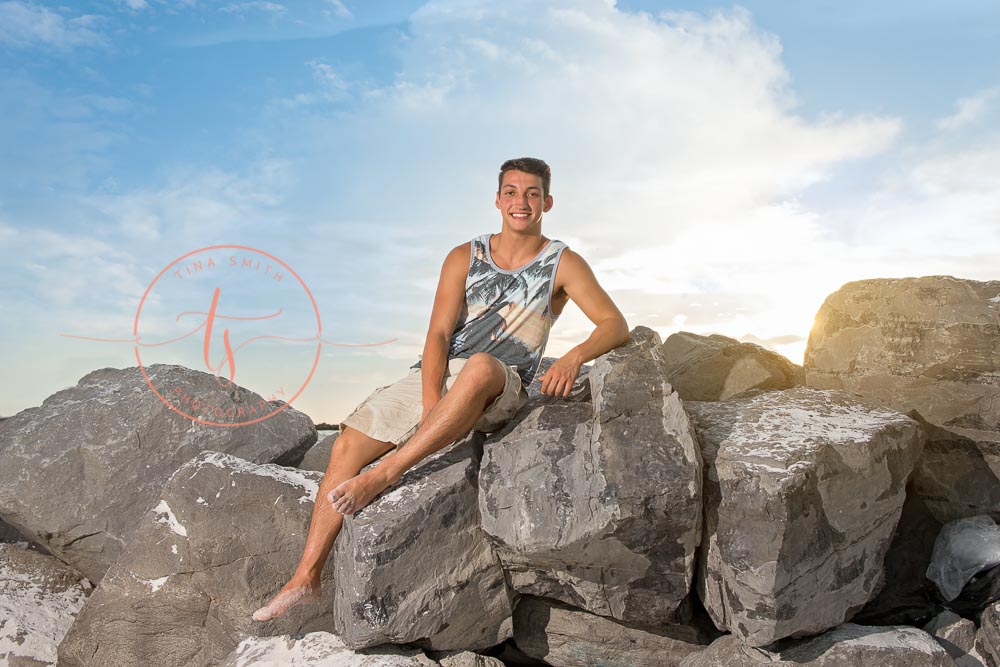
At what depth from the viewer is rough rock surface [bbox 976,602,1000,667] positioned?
366 centimetres

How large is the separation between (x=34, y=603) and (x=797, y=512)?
4.72 meters

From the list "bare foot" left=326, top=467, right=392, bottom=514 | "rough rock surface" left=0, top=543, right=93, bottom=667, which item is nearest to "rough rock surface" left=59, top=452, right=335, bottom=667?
"rough rock surface" left=0, top=543, right=93, bottom=667

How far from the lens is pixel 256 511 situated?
416 centimetres

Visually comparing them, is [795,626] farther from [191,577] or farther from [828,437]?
[191,577]

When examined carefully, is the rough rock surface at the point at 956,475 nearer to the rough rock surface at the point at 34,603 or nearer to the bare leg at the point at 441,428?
the bare leg at the point at 441,428

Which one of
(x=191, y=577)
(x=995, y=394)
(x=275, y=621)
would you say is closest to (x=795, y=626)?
(x=995, y=394)

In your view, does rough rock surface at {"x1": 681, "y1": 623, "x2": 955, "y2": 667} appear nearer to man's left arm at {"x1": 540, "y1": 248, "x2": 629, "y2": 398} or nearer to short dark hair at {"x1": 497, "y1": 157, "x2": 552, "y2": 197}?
man's left arm at {"x1": 540, "y1": 248, "x2": 629, "y2": 398}

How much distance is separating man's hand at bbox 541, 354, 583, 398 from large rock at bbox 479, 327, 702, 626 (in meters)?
0.08


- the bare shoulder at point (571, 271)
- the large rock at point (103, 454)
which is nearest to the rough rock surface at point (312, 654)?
the large rock at point (103, 454)

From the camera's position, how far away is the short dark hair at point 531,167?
410 cm

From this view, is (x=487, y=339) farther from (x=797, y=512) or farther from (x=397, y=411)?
(x=797, y=512)

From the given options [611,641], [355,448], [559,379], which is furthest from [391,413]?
[611,641]

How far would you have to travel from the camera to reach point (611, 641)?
12.4 ft

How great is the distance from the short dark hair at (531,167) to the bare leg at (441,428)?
1160 millimetres
